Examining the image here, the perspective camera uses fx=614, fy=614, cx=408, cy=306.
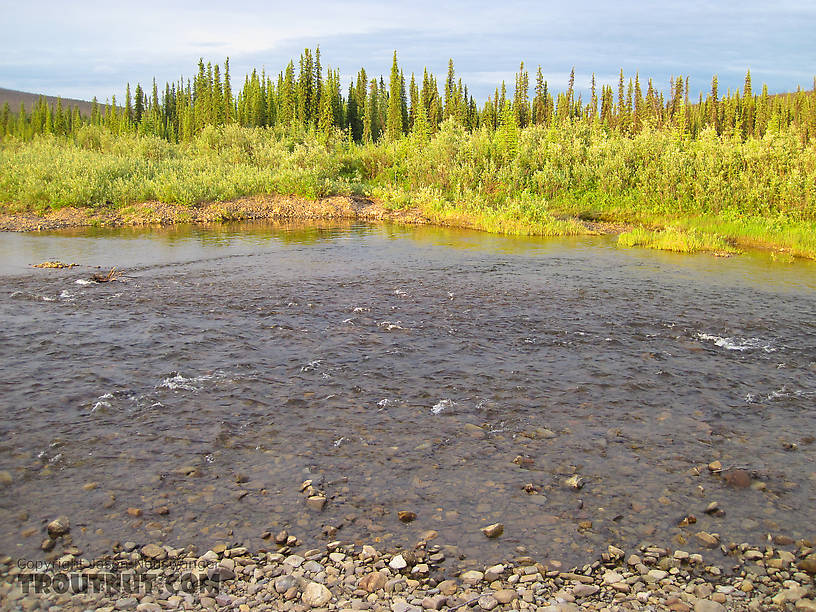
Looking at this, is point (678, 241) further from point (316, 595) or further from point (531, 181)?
point (316, 595)

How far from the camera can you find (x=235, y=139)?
63.2m

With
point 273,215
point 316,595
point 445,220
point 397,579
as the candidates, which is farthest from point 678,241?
point 273,215

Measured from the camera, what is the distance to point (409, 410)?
30.1ft

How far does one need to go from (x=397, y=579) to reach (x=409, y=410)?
3.88m

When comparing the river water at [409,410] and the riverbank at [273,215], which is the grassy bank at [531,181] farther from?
the river water at [409,410]

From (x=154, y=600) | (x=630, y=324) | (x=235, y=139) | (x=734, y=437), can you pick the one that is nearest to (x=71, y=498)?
(x=154, y=600)

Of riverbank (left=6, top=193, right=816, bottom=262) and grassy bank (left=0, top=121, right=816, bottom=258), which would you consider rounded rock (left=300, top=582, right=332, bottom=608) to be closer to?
riverbank (left=6, top=193, right=816, bottom=262)

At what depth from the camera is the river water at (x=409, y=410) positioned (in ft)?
20.9

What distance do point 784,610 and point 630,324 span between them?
9.47 m

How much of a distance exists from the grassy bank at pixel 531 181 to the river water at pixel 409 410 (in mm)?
12752

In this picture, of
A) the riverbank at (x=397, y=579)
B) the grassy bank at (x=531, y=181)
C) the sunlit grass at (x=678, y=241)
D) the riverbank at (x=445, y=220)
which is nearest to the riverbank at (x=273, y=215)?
the riverbank at (x=445, y=220)

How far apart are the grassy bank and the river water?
41.8ft

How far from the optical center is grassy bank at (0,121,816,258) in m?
29.2

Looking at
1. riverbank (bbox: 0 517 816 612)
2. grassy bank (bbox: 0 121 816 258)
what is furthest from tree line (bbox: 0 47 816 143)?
riverbank (bbox: 0 517 816 612)
